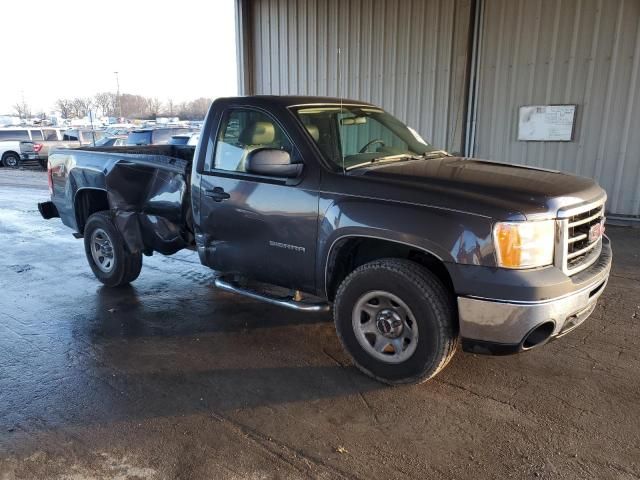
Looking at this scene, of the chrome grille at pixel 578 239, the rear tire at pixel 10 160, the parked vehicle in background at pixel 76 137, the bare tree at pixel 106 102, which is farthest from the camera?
the bare tree at pixel 106 102

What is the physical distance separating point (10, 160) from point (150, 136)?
985cm

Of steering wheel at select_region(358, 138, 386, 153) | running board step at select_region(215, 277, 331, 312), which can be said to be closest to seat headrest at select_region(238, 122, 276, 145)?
steering wheel at select_region(358, 138, 386, 153)

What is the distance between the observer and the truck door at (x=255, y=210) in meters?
3.94

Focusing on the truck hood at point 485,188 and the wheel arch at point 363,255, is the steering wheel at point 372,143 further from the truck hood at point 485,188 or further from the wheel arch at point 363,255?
the wheel arch at point 363,255

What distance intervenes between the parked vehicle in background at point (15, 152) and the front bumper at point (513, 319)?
26.0m

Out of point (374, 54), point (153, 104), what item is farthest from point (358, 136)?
point (153, 104)

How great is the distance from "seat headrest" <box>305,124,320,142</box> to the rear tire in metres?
25.9

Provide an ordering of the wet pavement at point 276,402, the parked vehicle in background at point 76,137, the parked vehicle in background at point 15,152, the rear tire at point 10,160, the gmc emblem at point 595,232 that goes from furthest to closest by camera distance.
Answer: the rear tire at point 10,160 → the parked vehicle in background at point 76,137 → the parked vehicle in background at point 15,152 → the gmc emblem at point 595,232 → the wet pavement at point 276,402

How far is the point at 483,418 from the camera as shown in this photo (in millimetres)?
3270

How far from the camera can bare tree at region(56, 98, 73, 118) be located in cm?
7156

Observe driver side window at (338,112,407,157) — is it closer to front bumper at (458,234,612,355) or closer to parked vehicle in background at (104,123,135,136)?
front bumper at (458,234,612,355)

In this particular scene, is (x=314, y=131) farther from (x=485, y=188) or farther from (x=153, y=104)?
(x=153, y=104)

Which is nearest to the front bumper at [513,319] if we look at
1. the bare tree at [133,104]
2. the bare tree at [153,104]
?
the bare tree at [133,104]

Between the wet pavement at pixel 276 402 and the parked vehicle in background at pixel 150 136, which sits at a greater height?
the parked vehicle in background at pixel 150 136
